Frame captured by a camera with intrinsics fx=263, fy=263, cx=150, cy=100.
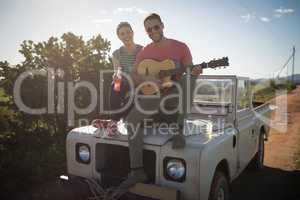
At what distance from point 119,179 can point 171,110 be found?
3.43ft

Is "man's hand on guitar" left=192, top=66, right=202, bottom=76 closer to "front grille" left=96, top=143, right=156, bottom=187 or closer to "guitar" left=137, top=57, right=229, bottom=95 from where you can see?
"guitar" left=137, top=57, right=229, bottom=95

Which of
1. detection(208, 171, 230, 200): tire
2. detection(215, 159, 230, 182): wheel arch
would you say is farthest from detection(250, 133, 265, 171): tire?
detection(208, 171, 230, 200): tire

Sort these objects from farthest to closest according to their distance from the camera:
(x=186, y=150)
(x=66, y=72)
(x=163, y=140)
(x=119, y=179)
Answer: (x=66, y=72) → (x=119, y=179) → (x=163, y=140) → (x=186, y=150)

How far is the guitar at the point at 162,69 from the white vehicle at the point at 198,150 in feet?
1.93

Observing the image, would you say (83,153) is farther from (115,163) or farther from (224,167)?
(224,167)

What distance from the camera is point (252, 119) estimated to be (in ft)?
16.1

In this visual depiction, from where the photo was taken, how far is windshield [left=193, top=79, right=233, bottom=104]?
14.0 feet

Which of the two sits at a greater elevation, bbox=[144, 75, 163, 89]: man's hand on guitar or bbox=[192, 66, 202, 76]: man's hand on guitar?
bbox=[192, 66, 202, 76]: man's hand on guitar

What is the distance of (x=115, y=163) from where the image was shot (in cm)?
333

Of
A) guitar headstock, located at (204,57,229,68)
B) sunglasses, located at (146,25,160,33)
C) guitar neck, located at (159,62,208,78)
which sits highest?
sunglasses, located at (146,25,160,33)

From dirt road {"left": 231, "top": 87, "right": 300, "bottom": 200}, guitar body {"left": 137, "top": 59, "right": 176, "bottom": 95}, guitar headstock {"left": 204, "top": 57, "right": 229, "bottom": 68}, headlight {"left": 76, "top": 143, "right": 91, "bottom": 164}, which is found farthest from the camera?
dirt road {"left": 231, "top": 87, "right": 300, "bottom": 200}

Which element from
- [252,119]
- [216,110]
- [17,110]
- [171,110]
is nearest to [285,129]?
[252,119]

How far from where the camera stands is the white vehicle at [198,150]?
8.70 ft

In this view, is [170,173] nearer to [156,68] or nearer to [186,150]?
[186,150]
